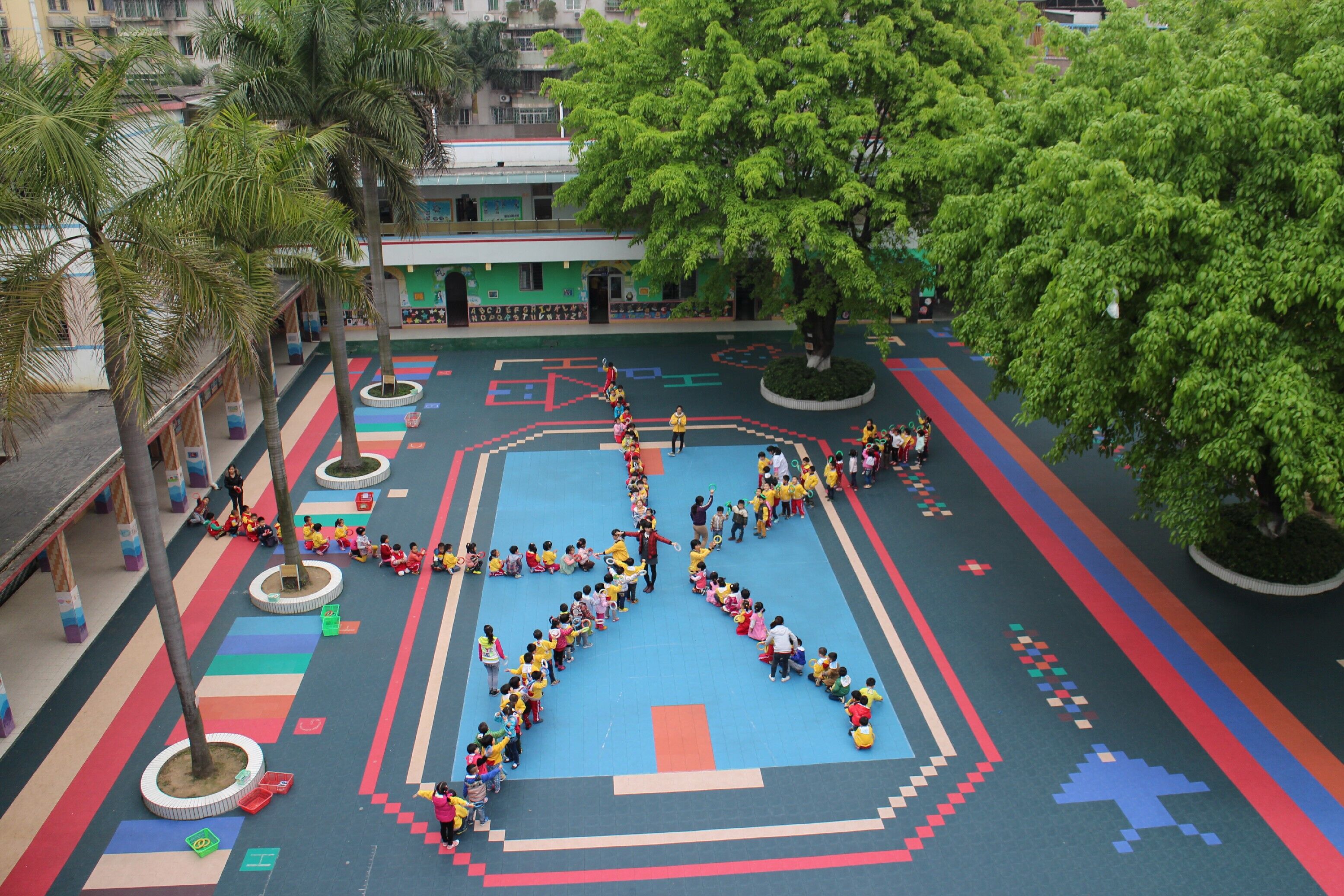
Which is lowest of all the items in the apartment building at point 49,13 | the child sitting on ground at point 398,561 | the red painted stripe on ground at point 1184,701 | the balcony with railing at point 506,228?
the red painted stripe on ground at point 1184,701

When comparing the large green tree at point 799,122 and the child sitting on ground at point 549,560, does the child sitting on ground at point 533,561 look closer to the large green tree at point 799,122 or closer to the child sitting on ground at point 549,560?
the child sitting on ground at point 549,560

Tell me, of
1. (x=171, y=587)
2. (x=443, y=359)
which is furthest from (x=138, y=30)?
(x=443, y=359)

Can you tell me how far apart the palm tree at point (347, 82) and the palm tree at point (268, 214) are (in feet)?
5.25

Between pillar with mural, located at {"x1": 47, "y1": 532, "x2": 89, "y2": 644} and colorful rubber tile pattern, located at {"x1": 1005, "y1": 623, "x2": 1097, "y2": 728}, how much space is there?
15.8 meters

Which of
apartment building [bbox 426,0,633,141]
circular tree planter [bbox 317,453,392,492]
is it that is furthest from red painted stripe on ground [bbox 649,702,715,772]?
apartment building [bbox 426,0,633,141]

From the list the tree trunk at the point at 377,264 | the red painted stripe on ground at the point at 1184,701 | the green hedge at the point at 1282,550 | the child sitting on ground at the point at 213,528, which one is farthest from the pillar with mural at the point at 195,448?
the green hedge at the point at 1282,550

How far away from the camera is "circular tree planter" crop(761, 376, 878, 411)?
27094mm

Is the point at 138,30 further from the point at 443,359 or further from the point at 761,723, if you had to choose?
the point at 443,359

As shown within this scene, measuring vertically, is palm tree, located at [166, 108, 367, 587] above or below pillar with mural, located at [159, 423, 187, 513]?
above

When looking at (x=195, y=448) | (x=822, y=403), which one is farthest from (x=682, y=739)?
(x=822, y=403)

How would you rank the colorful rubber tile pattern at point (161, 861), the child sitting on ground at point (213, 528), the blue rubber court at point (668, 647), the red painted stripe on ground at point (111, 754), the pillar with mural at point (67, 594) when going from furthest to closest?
the child sitting on ground at point (213, 528) → the pillar with mural at point (67, 594) → the blue rubber court at point (668, 647) → the red painted stripe on ground at point (111, 754) → the colorful rubber tile pattern at point (161, 861)

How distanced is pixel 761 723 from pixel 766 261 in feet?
52.0

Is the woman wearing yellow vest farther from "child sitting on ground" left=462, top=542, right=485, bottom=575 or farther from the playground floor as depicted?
"child sitting on ground" left=462, top=542, right=485, bottom=575

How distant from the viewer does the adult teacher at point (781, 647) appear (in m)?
16.2
